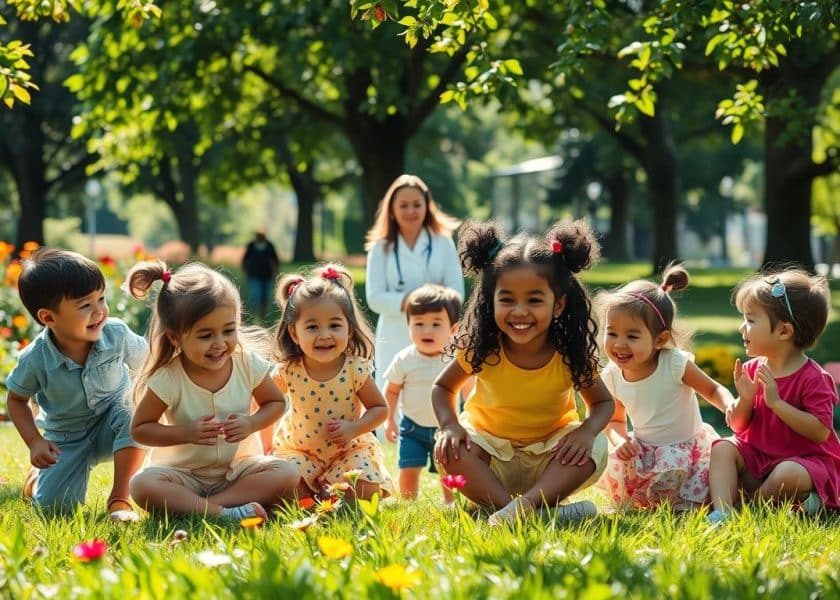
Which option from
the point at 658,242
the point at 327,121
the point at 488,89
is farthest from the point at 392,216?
the point at 658,242

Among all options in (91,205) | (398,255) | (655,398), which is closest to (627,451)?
(655,398)

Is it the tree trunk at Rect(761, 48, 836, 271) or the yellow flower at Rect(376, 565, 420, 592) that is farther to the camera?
the tree trunk at Rect(761, 48, 836, 271)

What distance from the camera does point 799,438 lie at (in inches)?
204

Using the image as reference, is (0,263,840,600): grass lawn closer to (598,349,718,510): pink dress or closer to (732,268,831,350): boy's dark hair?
(598,349,718,510): pink dress

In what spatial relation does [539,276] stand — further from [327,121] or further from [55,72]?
[55,72]

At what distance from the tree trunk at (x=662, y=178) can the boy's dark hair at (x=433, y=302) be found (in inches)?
817

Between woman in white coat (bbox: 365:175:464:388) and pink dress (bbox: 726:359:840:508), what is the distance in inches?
117

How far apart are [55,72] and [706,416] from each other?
30267mm

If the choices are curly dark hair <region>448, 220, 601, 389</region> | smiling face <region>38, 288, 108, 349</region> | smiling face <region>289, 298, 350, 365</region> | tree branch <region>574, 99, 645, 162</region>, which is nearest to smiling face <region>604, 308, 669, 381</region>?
curly dark hair <region>448, 220, 601, 389</region>

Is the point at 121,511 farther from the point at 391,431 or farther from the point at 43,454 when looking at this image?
the point at 391,431

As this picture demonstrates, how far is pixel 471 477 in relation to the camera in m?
5.08

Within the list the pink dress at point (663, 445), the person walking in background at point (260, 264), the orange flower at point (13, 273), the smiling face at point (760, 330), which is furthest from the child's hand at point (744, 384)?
the person walking in background at point (260, 264)

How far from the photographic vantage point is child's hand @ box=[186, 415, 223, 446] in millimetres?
4926

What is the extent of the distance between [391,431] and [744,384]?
2103mm
